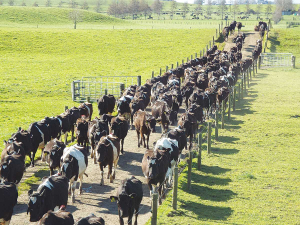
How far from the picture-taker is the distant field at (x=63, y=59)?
3202cm

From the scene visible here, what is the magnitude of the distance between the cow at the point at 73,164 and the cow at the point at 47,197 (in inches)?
53.2

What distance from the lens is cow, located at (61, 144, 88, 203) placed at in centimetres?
1362

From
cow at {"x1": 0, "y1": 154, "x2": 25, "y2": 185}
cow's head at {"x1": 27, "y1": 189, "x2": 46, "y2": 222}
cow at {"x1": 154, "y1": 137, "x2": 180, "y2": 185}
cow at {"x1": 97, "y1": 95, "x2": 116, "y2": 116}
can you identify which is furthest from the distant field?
cow's head at {"x1": 27, "y1": 189, "x2": 46, "y2": 222}

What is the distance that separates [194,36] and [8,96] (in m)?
42.1

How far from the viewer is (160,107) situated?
22688 mm

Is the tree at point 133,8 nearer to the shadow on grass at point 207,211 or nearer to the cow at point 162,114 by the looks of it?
the cow at point 162,114

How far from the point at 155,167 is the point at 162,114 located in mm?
8867

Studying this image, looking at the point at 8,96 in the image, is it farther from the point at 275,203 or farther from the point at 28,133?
the point at 275,203

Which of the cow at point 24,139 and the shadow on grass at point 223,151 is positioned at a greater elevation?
the cow at point 24,139

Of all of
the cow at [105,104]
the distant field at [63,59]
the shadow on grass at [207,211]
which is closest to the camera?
the shadow on grass at [207,211]

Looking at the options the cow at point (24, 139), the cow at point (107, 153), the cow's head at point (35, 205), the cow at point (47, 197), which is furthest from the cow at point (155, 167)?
the cow at point (24, 139)

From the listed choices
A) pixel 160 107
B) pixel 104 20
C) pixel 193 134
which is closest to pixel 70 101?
pixel 160 107

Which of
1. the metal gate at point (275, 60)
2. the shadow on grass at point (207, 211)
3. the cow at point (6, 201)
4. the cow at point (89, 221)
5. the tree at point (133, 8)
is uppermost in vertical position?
the tree at point (133, 8)

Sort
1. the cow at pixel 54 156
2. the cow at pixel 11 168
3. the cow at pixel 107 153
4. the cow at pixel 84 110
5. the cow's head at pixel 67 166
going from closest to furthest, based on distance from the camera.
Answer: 1. the cow at pixel 11 168
2. the cow's head at pixel 67 166
3. the cow at pixel 54 156
4. the cow at pixel 107 153
5. the cow at pixel 84 110
